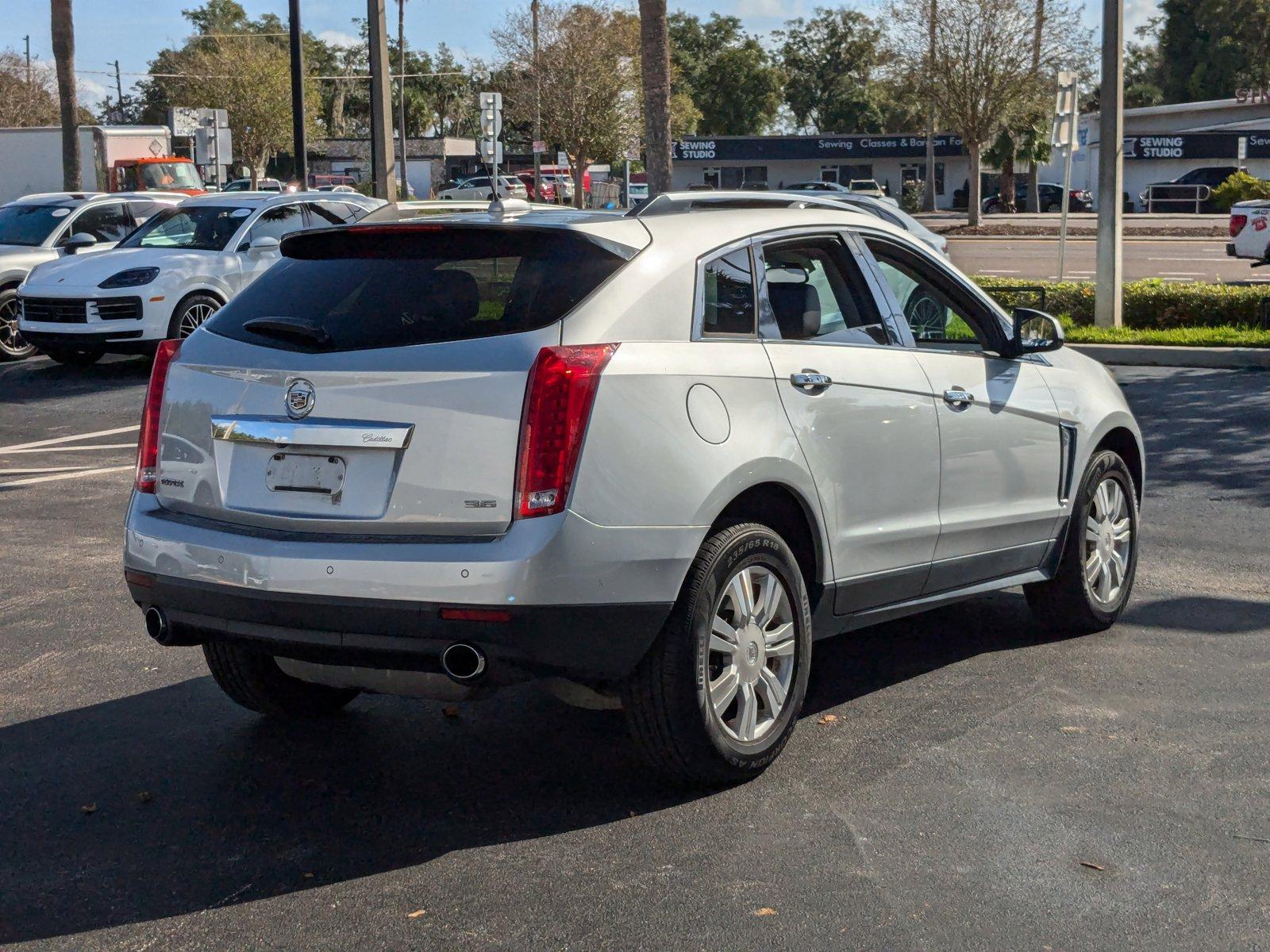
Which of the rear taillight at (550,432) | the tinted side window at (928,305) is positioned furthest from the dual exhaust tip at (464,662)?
the tinted side window at (928,305)

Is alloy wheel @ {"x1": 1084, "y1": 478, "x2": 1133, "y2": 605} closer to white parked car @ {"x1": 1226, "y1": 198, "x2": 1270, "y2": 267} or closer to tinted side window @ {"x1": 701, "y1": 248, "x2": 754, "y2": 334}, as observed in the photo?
tinted side window @ {"x1": 701, "y1": 248, "x2": 754, "y2": 334}

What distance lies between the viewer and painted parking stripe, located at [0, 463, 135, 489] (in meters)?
10.5

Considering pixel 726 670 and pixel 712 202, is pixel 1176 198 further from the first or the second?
pixel 726 670

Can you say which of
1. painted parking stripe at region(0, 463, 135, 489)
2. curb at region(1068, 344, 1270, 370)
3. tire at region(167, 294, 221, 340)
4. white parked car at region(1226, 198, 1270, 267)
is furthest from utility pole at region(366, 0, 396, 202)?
white parked car at region(1226, 198, 1270, 267)

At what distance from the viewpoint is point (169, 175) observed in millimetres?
41281

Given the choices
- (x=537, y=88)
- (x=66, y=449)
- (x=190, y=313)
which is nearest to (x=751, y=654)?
(x=66, y=449)

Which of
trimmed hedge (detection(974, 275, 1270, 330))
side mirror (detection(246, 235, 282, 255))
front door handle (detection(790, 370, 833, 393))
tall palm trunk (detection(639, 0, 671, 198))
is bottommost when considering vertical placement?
trimmed hedge (detection(974, 275, 1270, 330))

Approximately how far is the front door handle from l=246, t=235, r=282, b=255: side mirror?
10771mm

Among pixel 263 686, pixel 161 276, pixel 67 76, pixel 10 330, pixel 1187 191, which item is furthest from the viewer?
pixel 1187 191

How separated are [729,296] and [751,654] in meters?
1.11

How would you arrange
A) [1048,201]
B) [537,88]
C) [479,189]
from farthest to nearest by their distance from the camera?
[479,189], [1048,201], [537,88]

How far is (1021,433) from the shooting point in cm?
607

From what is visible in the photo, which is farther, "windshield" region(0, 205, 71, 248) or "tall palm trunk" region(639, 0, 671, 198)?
"windshield" region(0, 205, 71, 248)

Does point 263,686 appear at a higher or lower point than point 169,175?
lower
